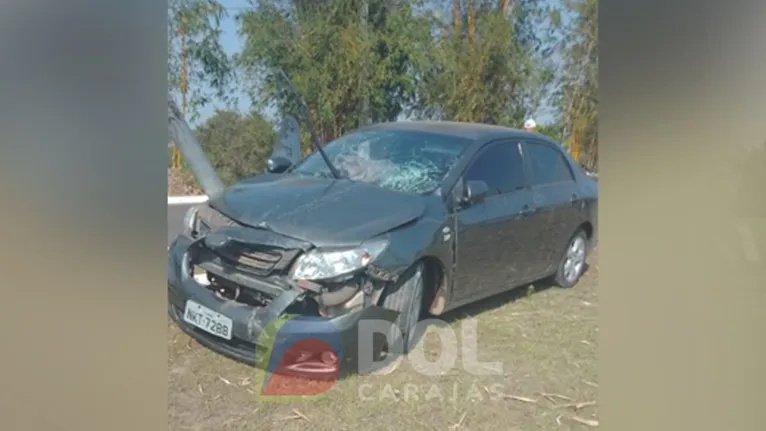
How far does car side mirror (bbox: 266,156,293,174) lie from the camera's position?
3.14 meters

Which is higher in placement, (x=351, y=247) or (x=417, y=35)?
(x=417, y=35)

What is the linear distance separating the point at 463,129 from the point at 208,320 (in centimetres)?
149

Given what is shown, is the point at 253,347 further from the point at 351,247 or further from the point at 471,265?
the point at 471,265

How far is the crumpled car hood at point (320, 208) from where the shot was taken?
9.68 feet

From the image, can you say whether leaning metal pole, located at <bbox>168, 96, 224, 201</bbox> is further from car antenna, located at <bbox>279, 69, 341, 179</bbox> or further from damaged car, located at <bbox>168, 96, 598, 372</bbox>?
car antenna, located at <bbox>279, 69, 341, 179</bbox>

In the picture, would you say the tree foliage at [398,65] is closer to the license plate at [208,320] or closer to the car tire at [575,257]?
the car tire at [575,257]

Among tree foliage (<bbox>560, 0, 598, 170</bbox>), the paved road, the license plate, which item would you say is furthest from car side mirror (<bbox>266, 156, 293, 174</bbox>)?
tree foliage (<bbox>560, 0, 598, 170</bbox>)

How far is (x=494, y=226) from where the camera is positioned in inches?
121

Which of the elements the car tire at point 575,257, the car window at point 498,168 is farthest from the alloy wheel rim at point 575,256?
the car window at point 498,168
